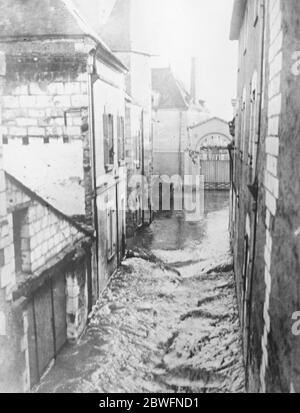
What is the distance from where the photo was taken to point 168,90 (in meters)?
34.2

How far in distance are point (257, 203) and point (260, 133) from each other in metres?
1.07

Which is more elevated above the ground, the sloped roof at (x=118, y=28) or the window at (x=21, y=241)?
the sloped roof at (x=118, y=28)

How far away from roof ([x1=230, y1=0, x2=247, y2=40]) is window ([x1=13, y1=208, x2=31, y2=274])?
7861 millimetres

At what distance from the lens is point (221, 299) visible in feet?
37.1

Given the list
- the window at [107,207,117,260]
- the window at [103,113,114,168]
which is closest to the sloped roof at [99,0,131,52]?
the window at [103,113,114,168]

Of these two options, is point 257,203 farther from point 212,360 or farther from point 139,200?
point 139,200

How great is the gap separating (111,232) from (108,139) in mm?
3003

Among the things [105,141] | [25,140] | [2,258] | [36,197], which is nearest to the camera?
[2,258]

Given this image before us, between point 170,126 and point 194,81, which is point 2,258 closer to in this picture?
point 170,126

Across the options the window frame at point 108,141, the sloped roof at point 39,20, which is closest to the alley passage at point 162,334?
the window frame at point 108,141

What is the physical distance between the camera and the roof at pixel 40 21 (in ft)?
31.0

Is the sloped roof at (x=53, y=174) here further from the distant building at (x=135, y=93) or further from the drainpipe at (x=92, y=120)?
the distant building at (x=135, y=93)

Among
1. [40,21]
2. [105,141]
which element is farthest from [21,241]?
[40,21]

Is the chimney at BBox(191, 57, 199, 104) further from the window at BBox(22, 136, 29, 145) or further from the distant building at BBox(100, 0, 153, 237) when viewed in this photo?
the window at BBox(22, 136, 29, 145)
